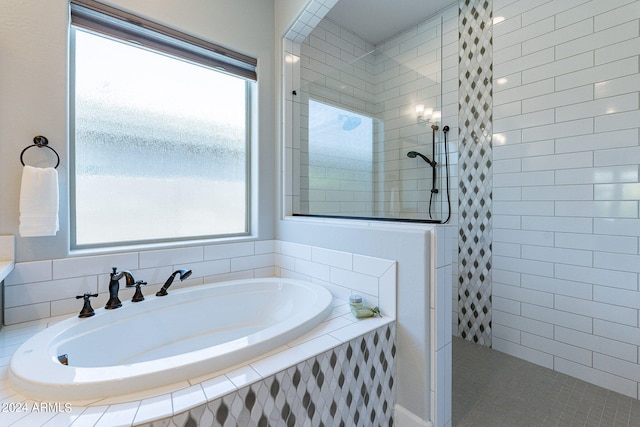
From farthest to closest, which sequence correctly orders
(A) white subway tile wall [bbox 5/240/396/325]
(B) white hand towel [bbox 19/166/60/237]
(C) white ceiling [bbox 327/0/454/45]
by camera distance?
(C) white ceiling [bbox 327/0/454/45] < (A) white subway tile wall [bbox 5/240/396/325] < (B) white hand towel [bbox 19/166/60/237]

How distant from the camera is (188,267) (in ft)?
6.29

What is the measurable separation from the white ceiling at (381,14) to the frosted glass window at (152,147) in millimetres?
1157

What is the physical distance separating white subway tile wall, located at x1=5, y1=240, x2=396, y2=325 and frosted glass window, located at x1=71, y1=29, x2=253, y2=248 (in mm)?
164

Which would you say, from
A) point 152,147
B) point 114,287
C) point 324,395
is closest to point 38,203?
point 114,287

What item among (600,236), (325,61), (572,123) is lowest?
(600,236)

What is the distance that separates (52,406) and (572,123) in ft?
9.58

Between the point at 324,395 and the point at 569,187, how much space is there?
80.8 inches

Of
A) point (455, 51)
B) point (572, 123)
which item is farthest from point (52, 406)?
point (455, 51)

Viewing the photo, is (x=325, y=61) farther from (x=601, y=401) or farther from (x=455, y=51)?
(x=601, y=401)

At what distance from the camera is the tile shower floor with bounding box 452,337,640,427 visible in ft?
4.99

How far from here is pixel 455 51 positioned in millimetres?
2570

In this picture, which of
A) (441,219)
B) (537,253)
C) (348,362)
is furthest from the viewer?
(537,253)

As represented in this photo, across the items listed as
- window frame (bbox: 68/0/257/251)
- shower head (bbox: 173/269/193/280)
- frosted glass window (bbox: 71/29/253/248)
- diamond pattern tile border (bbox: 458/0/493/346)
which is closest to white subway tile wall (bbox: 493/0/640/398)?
diamond pattern tile border (bbox: 458/0/493/346)

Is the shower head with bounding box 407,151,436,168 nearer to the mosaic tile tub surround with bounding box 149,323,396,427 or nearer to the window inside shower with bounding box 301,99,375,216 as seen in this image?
the window inside shower with bounding box 301,99,375,216
